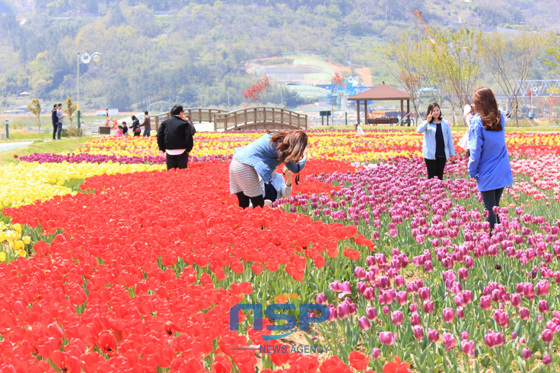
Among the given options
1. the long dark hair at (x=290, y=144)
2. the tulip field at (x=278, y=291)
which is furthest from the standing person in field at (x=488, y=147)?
the long dark hair at (x=290, y=144)

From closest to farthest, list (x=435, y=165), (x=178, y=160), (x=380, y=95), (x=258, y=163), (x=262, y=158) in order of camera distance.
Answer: (x=258, y=163), (x=262, y=158), (x=435, y=165), (x=178, y=160), (x=380, y=95)

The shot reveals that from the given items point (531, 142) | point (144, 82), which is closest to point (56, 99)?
point (144, 82)

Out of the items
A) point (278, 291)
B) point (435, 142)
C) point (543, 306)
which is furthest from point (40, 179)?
point (543, 306)

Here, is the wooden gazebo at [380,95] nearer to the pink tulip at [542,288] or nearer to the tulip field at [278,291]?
the tulip field at [278,291]

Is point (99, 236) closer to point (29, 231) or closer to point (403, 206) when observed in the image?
point (29, 231)

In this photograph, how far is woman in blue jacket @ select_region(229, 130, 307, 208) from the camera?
629 centimetres

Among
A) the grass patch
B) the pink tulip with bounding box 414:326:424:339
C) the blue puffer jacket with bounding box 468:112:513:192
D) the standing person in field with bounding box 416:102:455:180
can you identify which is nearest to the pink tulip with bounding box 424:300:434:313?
the pink tulip with bounding box 414:326:424:339

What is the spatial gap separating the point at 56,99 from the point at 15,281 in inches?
7314

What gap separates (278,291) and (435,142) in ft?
19.9

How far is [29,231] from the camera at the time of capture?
610 cm

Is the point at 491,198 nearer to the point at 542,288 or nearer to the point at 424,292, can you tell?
the point at 542,288

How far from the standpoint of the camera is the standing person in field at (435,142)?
9195 millimetres

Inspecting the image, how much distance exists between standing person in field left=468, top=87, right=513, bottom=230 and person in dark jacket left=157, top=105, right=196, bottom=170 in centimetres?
609

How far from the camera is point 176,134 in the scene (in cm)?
1074
